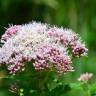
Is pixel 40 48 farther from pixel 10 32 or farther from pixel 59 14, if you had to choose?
pixel 59 14

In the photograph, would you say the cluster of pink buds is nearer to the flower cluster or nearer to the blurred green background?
the flower cluster

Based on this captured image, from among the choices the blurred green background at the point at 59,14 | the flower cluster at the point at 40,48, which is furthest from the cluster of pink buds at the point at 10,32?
the blurred green background at the point at 59,14

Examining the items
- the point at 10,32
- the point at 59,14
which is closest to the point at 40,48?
the point at 10,32

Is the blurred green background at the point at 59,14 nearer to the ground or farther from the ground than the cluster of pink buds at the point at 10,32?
farther from the ground

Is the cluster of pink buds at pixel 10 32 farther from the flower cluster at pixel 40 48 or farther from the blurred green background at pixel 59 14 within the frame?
the blurred green background at pixel 59 14

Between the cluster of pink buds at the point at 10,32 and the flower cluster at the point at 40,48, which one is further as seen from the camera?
the cluster of pink buds at the point at 10,32

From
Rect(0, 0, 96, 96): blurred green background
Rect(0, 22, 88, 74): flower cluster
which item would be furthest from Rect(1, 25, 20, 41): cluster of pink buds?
Rect(0, 0, 96, 96): blurred green background

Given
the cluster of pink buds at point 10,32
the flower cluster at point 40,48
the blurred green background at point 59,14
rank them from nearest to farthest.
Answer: the flower cluster at point 40,48
the cluster of pink buds at point 10,32
the blurred green background at point 59,14
